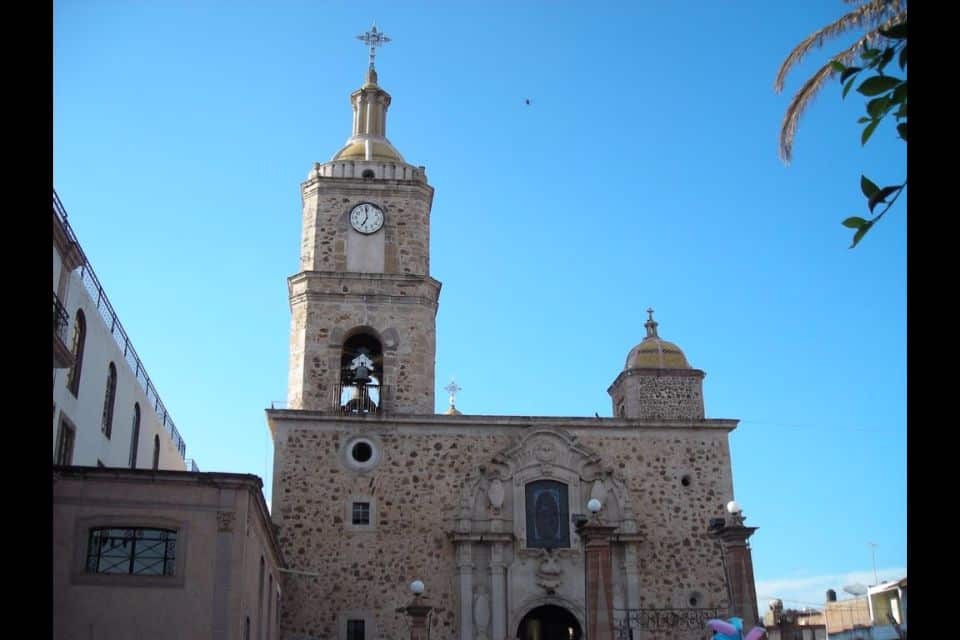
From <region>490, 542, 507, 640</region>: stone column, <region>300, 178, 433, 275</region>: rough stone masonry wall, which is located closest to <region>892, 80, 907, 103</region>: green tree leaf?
<region>490, 542, 507, 640</region>: stone column

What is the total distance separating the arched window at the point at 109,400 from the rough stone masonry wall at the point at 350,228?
6.87 metres

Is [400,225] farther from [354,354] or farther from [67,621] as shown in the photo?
[67,621]

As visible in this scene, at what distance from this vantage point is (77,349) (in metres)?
21.2

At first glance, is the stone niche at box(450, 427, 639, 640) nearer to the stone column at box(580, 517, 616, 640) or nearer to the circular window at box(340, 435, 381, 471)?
the circular window at box(340, 435, 381, 471)

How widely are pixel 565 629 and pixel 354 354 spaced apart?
964cm

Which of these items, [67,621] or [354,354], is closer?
[67,621]

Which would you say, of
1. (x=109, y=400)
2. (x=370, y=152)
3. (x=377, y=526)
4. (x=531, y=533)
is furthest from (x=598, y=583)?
(x=370, y=152)

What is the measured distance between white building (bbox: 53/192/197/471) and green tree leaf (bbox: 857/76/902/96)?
45.7 feet

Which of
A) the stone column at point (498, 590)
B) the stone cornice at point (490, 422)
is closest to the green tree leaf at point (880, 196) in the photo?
the stone column at point (498, 590)

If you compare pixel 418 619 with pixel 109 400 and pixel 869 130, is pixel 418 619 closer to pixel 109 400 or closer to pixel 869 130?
pixel 109 400

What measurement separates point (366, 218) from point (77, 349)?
10954 mm
